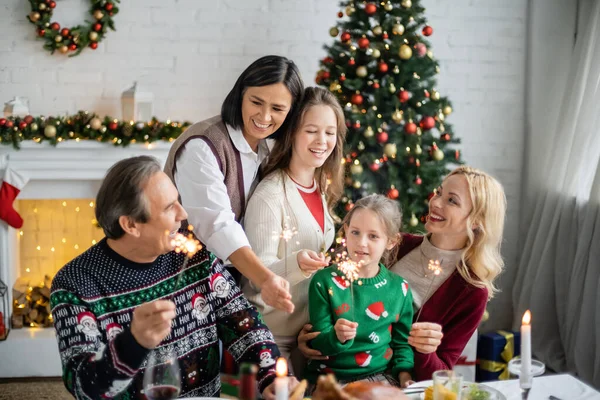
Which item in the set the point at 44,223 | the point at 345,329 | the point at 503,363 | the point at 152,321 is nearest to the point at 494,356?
the point at 503,363

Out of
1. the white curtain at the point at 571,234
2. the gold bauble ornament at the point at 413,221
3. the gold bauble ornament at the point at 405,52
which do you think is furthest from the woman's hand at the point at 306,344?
the white curtain at the point at 571,234

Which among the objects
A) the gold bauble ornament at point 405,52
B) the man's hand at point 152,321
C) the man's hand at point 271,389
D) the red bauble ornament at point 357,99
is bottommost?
the man's hand at point 271,389

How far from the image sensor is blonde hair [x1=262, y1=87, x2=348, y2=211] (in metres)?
2.51

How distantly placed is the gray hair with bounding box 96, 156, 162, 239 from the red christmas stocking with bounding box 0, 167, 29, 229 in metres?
2.45

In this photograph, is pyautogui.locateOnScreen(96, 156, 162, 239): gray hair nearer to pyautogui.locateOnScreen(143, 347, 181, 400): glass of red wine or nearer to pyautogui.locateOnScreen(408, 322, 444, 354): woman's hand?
pyautogui.locateOnScreen(143, 347, 181, 400): glass of red wine

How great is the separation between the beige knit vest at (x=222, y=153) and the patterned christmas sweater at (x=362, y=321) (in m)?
0.44

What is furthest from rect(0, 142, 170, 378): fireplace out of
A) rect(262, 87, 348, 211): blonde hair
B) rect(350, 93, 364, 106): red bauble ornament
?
rect(262, 87, 348, 211): blonde hair

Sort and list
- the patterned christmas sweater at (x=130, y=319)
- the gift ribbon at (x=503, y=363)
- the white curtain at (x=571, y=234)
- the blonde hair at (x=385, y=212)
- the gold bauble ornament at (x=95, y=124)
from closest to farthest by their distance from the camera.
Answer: the patterned christmas sweater at (x=130, y=319)
the blonde hair at (x=385, y=212)
the white curtain at (x=571, y=234)
the gift ribbon at (x=503, y=363)
the gold bauble ornament at (x=95, y=124)

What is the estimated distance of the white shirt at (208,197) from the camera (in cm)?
216

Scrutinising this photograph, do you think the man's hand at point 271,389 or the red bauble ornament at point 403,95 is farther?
the red bauble ornament at point 403,95

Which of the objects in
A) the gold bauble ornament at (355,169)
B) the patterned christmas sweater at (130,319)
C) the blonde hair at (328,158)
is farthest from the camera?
the gold bauble ornament at (355,169)

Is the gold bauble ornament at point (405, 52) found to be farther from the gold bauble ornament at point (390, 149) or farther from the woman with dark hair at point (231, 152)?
the woman with dark hair at point (231, 152)

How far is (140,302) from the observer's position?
1852 millimetres

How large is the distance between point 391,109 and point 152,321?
2.28 metres
